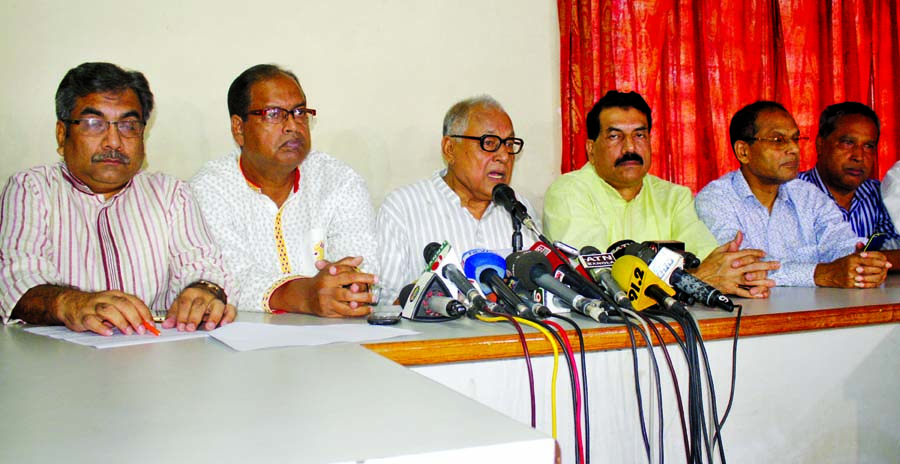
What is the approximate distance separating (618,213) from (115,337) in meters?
2.21

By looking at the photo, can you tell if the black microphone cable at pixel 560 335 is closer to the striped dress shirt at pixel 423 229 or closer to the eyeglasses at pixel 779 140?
the striped dress shirt at pixel 423 229

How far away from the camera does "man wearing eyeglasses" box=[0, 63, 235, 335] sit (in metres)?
2.12

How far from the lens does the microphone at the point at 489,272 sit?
167cm

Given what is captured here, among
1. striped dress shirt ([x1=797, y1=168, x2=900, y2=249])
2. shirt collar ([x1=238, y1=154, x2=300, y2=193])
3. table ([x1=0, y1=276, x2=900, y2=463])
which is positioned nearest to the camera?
table ([x1=0, y1=276, x2=900, y2=463])

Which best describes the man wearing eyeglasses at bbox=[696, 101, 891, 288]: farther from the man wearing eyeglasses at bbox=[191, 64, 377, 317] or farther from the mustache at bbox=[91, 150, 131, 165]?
the mustache at bbox=[91, 150, 131, 165]

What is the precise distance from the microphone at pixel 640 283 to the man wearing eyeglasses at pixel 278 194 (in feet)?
3.32

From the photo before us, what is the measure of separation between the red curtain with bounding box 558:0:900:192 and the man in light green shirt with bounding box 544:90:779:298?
1.21ft

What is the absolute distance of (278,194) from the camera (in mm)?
2781

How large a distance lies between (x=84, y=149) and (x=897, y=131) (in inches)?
166

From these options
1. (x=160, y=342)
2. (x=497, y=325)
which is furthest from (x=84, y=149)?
(x=497, y=325)

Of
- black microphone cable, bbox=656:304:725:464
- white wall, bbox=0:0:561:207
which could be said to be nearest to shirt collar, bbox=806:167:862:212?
white wall, bbox=0:0:561:207

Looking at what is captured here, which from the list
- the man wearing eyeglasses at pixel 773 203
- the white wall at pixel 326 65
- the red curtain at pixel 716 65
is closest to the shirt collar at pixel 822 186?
the red curtain at pixel 716 65

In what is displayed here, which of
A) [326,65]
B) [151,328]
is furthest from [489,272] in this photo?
[326,65]

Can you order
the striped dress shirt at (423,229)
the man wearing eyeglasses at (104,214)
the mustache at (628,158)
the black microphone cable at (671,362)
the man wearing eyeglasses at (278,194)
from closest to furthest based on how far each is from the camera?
1. the black microphone cable at (671,362)
2. the man wearing eyeglasses at (104,214)
3. the man wearing eyeglasses at (278,194)
4. the striped dress shirt at (423,229)
5. the mustache at (628,158)
